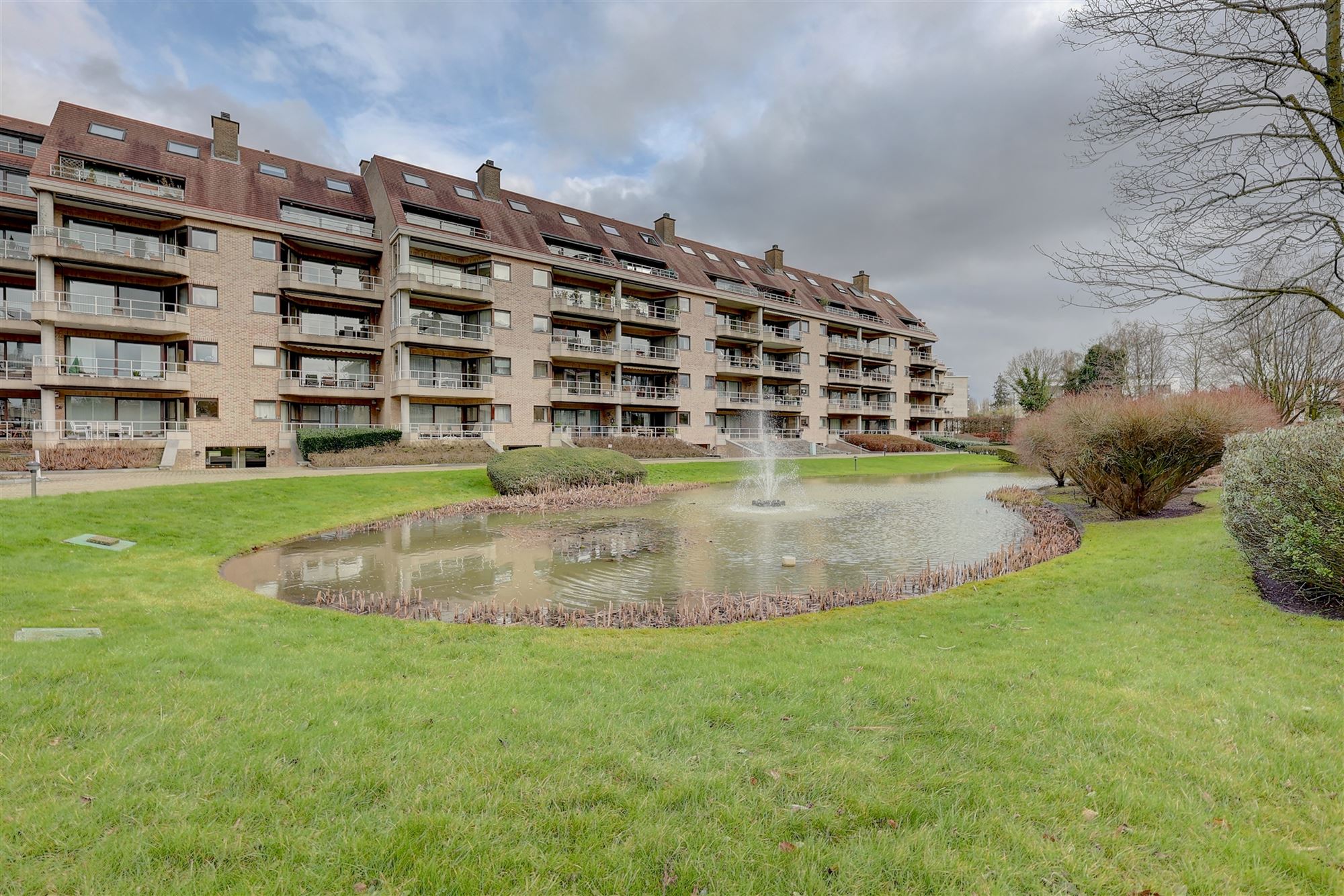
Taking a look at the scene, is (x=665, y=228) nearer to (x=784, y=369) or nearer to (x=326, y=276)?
(x=784, y=369)

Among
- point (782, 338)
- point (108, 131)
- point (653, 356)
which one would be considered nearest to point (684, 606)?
point (653, 356)

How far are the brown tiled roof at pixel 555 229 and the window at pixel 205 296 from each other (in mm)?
9023

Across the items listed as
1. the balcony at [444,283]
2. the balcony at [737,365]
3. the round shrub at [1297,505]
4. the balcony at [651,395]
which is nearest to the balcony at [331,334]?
the balcony at [444,283]

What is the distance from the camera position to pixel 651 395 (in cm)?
4200

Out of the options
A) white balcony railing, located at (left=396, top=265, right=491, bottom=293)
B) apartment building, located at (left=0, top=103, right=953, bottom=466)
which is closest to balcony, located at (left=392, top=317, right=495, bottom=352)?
apartment building, located at (left=0, top=103, right=953, bottom=466)

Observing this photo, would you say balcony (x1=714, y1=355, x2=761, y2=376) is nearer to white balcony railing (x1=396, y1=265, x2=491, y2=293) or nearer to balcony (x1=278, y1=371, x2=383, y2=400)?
white balcony railing (x1=396, y1=265, x2=491, y2=293)

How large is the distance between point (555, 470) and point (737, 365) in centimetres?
2805

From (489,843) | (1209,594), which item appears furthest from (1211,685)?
(489,843)

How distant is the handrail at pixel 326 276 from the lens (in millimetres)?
30578

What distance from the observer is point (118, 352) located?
27.6 m

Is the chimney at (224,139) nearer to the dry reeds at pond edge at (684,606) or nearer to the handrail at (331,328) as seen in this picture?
the handrail at (331,328)

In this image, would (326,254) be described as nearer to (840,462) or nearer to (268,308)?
(268,308)

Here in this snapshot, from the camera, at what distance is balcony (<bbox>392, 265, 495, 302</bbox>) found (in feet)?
103

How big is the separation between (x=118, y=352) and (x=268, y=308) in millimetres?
6260
